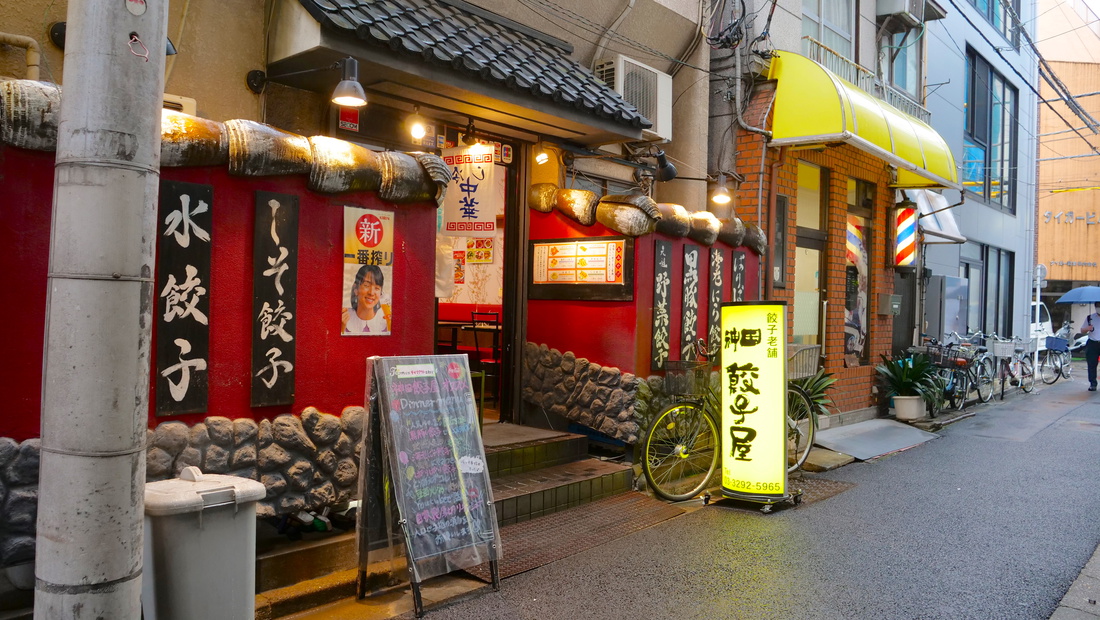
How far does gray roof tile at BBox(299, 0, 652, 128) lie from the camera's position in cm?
612

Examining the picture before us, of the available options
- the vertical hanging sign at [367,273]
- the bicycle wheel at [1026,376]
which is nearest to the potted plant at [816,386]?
the vertical hanging sign at [367,273]

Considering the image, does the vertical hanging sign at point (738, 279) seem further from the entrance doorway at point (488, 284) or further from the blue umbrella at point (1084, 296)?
the blue umbrella at point (1084, 296)

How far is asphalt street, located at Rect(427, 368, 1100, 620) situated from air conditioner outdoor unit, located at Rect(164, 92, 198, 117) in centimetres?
406

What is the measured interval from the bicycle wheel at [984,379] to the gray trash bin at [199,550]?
16836mm

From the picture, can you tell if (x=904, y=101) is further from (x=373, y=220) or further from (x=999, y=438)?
(x=373, y=220)

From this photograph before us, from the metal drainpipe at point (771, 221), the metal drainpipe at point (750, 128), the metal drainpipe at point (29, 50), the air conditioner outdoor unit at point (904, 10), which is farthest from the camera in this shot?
the air conditioner outdoor unit at point (904, 10)

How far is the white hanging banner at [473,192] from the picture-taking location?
8672mm

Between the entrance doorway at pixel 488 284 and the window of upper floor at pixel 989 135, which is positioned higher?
the window of upper floor at pixel 989 135

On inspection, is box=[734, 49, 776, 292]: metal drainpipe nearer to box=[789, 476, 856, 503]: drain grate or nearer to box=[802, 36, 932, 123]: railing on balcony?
box=[802, 36, 932, 123]: railing on balcony

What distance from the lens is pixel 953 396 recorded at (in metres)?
15.2

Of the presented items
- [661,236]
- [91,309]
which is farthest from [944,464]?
[91,309]

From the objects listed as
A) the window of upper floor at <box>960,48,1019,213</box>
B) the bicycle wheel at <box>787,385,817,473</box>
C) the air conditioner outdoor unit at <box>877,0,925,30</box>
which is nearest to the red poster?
the bicycle wheel at <box>787,385,817,473</box>

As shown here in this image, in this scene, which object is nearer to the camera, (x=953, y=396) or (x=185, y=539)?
Answer: (x=185, y=539)

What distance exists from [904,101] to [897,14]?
1.77 m
